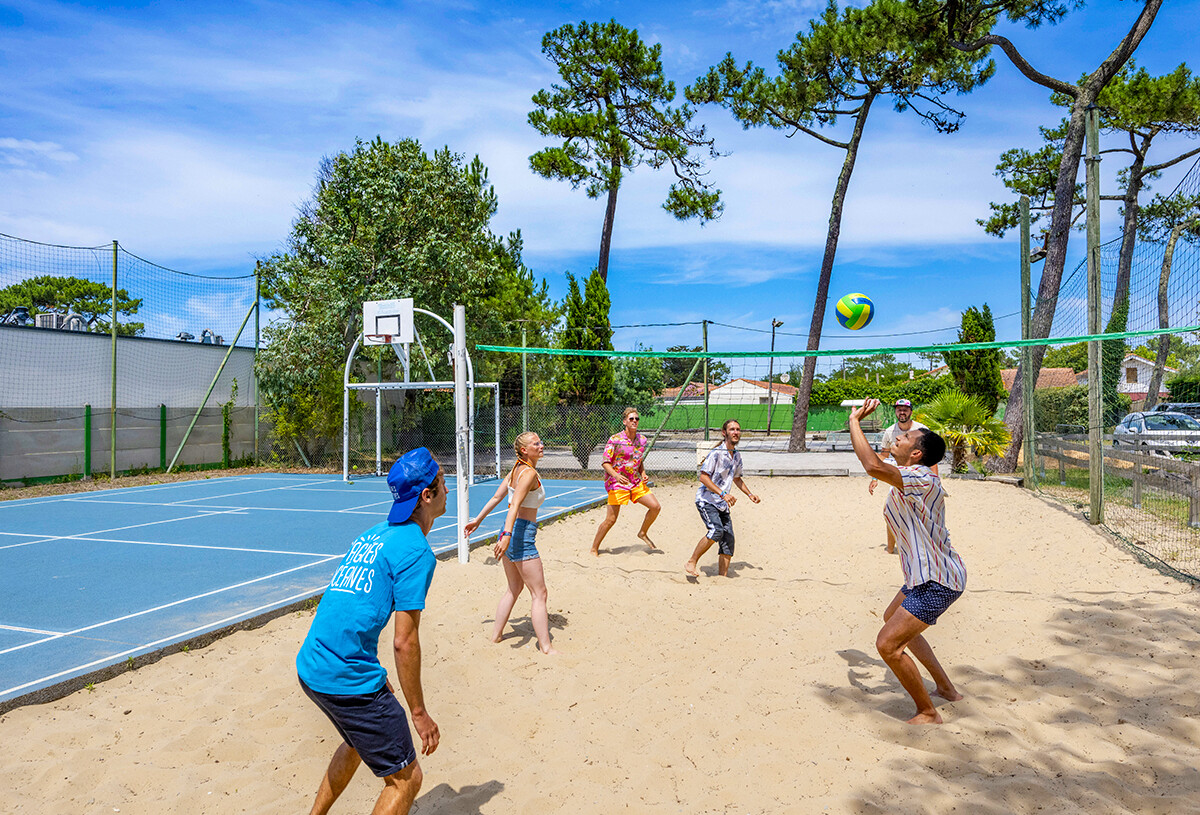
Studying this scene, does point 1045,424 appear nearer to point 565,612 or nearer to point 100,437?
point 565,612

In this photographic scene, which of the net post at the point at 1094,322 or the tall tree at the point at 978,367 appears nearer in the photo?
the net post at the point at 1094,322

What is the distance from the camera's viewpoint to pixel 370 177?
19609mm

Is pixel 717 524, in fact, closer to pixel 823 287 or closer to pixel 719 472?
pixel 719 472

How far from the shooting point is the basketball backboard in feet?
50.9

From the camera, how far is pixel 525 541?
5172 mm

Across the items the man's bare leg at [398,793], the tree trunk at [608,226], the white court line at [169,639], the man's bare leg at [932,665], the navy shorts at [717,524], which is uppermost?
the tree trunk at [608,226]

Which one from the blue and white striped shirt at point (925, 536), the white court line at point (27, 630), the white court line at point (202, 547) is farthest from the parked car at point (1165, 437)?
the white court line at point (27, 630)

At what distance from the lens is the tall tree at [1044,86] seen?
584 inches

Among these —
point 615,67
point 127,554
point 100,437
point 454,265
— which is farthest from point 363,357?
point 127,554

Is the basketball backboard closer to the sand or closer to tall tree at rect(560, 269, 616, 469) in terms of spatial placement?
tall tree at rect(560, 269, 616, 469)

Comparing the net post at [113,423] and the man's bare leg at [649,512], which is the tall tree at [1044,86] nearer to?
the man's bare leg at [649,512]

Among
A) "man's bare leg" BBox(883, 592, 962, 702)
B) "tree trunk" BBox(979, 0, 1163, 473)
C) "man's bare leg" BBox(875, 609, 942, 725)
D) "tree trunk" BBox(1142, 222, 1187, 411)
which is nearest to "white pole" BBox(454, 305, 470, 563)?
"man's bare leg" BBox(883, 592, 962, 702)

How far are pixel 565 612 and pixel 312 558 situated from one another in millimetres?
3692

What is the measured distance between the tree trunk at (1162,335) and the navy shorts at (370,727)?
802 cm
